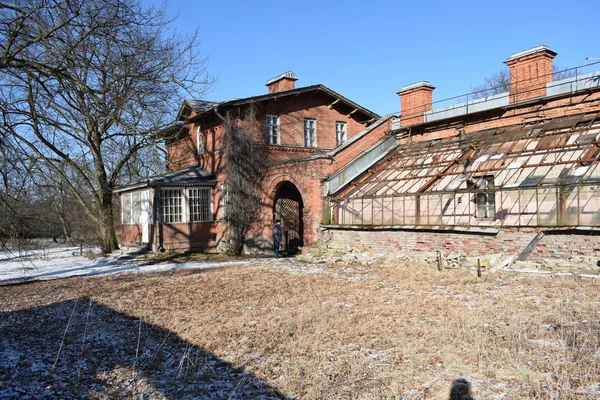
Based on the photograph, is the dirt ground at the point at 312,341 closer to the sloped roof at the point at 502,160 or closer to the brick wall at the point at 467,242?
the brick wall at the point at 467,242

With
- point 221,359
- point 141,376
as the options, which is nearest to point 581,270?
point 221,359

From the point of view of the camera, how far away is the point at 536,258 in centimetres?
1237

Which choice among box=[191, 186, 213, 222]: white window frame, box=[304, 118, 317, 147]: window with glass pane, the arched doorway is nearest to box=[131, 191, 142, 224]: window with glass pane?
box=[191, 186, 213, 222]: white window frame

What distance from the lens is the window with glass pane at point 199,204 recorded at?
22422mm

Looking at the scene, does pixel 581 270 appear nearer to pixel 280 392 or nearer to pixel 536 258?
pixel 536 258

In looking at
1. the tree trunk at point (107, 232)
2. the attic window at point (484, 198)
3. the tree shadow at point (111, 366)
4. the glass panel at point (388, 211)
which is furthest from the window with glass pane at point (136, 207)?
the attic window at point (484, 198)

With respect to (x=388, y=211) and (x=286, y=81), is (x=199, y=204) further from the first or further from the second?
(x=388, y=211)

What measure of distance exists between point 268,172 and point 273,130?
2932 mm

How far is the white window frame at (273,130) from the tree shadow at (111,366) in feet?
50.9

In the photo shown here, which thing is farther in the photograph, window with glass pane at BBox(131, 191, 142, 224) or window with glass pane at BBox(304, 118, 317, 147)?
window with glass pane at BBox(304, 118, 317, 147)

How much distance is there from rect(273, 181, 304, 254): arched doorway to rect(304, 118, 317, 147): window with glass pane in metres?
2.92

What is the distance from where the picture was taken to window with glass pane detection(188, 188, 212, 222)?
22422mm

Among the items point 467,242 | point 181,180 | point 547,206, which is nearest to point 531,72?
point 547,206

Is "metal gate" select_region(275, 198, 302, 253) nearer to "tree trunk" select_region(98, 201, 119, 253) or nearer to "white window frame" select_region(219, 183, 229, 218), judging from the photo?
"white window frame" select_region(219, 183, 229, 218)
